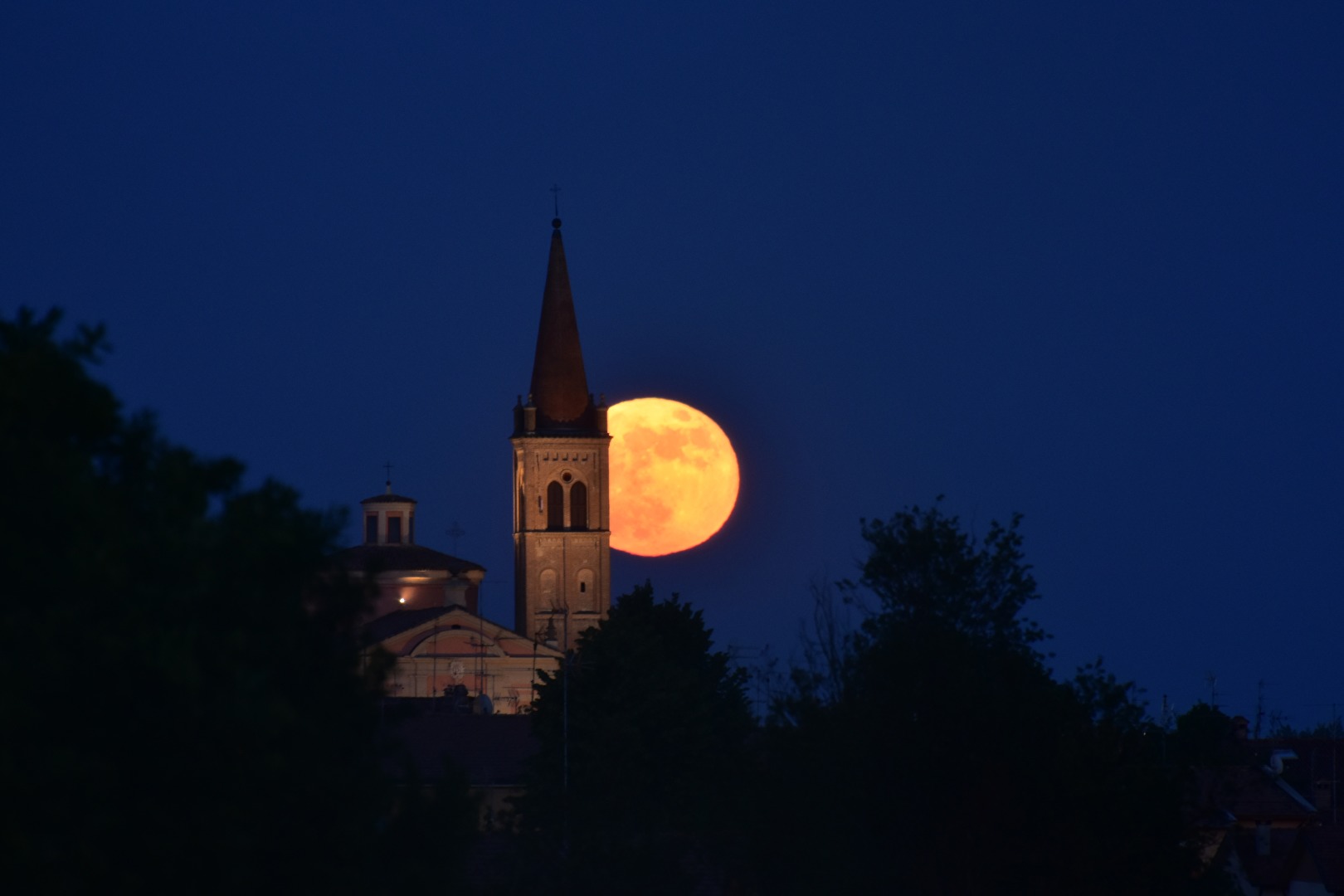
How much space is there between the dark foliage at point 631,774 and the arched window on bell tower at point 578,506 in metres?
53.2

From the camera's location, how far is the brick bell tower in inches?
4446

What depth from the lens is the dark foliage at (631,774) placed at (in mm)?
40531

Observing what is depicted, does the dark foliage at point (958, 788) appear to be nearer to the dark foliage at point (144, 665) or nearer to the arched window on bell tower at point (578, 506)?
the dark foliage at point (144, 665)

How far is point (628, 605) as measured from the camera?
66875 mm

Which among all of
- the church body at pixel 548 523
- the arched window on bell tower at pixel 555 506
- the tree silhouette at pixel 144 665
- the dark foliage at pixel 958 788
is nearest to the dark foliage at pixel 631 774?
the dark foliage at pixel 958 788

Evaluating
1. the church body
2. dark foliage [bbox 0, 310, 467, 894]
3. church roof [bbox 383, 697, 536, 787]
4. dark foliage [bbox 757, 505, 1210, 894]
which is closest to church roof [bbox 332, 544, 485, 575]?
the church body

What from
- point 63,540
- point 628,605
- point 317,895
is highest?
point 628,605

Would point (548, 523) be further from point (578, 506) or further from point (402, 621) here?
point (402, 621)

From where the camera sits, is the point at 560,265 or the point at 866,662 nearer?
the point at 866,662

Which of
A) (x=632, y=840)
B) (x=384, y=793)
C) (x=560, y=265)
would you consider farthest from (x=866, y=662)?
(x=560, y=265)

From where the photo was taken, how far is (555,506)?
4525 inches

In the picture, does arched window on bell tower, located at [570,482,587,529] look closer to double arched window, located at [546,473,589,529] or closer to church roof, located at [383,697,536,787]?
double arched window, located at [546,473,589,529]

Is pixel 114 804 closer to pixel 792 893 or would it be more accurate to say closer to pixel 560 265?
pixel 792 893

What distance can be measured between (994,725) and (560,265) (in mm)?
90043
